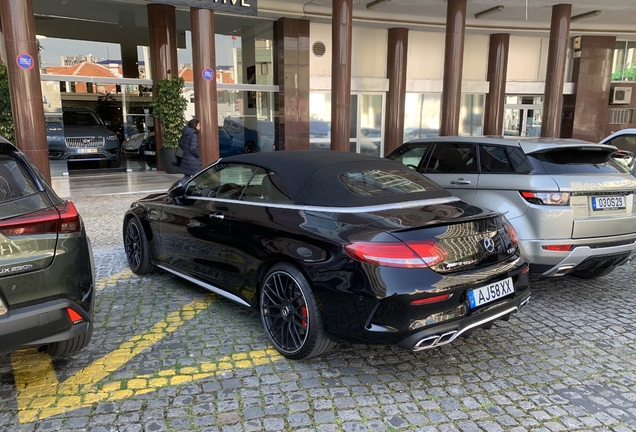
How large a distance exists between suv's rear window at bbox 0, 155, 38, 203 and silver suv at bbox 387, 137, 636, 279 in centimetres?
406

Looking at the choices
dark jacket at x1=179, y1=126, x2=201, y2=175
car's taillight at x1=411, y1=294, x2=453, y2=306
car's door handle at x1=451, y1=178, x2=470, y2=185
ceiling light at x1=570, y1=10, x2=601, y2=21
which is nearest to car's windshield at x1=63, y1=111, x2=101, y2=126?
dark jacket at x1=179, y1=126, x2=201, y2=175

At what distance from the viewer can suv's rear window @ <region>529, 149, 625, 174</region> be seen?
468 cm

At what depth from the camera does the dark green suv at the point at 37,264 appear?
2.68 meters

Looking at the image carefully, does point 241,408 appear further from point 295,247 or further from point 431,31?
point 431,31

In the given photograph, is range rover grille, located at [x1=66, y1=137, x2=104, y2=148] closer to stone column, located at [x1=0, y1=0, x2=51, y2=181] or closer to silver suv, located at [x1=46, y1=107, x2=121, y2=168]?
silver suv, located at [x1=46, y1=107, x2=121, y2=168]

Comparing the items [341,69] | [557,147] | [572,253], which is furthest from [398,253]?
[341,69]

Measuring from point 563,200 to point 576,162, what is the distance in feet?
1.94

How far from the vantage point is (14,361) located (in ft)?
11.6

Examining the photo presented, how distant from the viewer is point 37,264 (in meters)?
2.77

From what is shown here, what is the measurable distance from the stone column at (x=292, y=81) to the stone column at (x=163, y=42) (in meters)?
3.27

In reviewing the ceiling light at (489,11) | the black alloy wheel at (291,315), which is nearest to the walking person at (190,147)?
the black alloy wheel at (291,315)

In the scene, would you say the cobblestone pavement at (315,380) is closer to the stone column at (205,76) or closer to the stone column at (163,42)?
the stone column at (205,76)

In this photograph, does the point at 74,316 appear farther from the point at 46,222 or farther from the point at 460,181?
the point at 460,181

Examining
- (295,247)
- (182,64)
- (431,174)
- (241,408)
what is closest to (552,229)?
(431,174)
